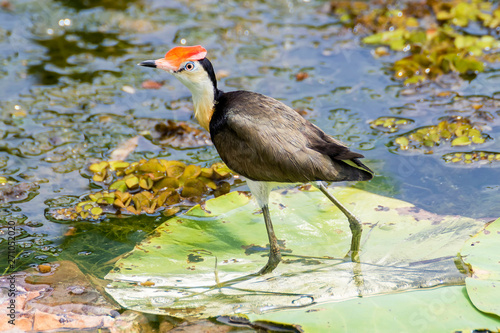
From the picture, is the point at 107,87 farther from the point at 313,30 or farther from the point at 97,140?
the point at 313,30

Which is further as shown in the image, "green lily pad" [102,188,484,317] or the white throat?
the white throat

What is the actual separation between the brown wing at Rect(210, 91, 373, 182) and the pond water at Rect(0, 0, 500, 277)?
3.38 ft

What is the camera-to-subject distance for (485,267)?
3322mm

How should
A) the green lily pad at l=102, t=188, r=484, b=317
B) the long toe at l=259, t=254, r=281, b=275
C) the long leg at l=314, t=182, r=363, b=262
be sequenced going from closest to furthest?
1. the green lily pad at l=102, t=188, r=484, b=317
2. the long toe at l=259, t=254, r=281, b=275
3. the long leg at l=314, t=182, r=363, b=262

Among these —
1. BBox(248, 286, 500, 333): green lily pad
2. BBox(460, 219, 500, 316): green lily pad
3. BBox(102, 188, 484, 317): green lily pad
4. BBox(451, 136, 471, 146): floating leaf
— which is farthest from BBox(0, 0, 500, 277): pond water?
BBox(248, 286, 500, 333): green lily pad

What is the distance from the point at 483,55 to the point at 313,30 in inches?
80.1

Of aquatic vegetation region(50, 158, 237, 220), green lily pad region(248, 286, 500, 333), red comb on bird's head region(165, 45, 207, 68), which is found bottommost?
aquatic vegetation region(50, 158, 237, 220)

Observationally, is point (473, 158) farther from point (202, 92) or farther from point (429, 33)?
point (202, 92)

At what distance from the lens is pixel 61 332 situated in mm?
3385

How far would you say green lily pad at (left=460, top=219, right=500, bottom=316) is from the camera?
10.2 ft

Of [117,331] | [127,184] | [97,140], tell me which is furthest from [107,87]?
[117,331]

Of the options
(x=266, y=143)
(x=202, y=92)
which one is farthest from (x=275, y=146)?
(x=202, y=92)

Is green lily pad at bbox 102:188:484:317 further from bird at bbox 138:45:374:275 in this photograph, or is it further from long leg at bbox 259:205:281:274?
bird at bbox 138:45:374:275

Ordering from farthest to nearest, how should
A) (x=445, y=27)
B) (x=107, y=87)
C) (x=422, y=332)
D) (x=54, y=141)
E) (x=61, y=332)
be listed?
(x=445, y=27) < (x=107, y=87) < (x=54, y=141) < (x=61, y=332) < (x=422, y=332)
